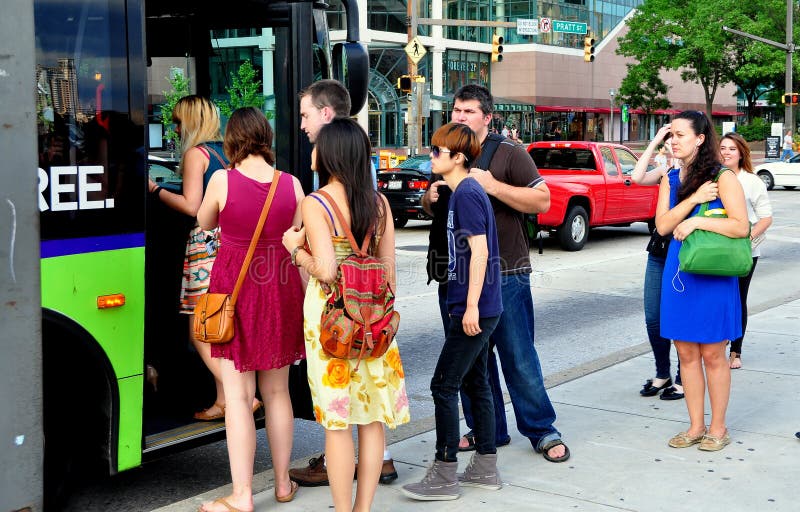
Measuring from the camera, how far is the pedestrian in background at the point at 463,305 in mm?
4570

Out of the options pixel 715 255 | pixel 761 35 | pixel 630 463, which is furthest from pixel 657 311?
pixel 761 35

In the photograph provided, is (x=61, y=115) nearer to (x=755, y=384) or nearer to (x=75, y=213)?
(x=75, y=213)

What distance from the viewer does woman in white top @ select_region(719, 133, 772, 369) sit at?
7121 mm

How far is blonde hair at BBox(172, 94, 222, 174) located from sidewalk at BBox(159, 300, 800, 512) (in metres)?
1.79

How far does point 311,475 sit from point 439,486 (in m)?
0.67

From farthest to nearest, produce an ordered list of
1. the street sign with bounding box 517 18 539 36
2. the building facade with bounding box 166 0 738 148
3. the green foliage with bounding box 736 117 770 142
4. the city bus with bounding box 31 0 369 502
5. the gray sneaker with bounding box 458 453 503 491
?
the green foliage with bounding box 736 117 770 142 < the building facade with bounding box 166 0 738 148 < the street sign with bounding box 517 18 539 36 < the gray sneaker with bounding box 458 453 503 491 < the city bus with bounding box 31 0 369 502

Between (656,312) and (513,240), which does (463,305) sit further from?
(656,312)

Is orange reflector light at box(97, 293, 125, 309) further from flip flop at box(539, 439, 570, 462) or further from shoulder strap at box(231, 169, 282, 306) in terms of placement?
flip flop at box(539, 439, 570, 462)

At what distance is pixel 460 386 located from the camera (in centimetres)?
476

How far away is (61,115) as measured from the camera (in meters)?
4.07

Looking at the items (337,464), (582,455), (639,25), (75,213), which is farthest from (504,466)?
(639,25)

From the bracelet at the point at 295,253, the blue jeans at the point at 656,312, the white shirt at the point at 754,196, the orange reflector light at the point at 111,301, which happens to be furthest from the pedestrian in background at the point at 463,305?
the white shirt at the point at 754,196

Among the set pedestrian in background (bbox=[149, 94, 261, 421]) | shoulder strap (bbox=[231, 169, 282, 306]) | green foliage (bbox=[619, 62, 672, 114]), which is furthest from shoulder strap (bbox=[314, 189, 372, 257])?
green foliage (bbox=[619, 62, 672, 114])

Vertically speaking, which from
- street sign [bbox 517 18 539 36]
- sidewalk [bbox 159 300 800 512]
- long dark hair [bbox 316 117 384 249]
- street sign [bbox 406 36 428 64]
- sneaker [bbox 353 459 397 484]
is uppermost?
street sign [bbox 517 18 539 36]
